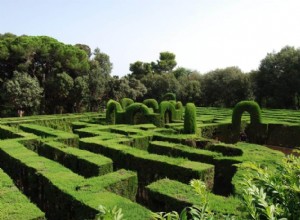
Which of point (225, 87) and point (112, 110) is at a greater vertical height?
point (225, 87)

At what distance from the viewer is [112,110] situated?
76.3 ft

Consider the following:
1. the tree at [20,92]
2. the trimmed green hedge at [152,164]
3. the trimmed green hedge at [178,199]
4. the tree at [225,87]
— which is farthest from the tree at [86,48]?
the trimmed green hedge at [178,199]

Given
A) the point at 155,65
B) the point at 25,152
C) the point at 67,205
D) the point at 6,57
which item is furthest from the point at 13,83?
the point at 155,65

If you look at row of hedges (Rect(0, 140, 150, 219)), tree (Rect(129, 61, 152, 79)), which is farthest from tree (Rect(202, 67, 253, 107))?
row of hedges (Rect(0, 140, 150, 219))

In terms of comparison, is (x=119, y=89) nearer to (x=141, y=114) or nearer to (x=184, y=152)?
(x=141, y=114)

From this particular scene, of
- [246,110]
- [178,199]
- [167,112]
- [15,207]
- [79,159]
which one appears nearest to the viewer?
[15,207]

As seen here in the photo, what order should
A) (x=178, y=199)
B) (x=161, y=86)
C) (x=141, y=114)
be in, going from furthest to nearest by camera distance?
(x=161, y=86) → (x=141, y=114) → (x=178, y=199)

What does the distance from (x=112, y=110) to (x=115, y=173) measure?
1494 centimetres

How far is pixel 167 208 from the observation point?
6.82m

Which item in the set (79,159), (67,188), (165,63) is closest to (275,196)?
(67,188)

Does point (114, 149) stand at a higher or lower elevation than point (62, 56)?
lower

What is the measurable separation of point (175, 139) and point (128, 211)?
8.02 metres

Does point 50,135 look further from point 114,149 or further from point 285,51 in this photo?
point 285,51

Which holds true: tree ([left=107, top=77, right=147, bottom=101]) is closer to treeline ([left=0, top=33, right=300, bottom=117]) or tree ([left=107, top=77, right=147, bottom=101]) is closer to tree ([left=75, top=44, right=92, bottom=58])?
treeline ([left=0, top=33, right=300, bottom=117])
